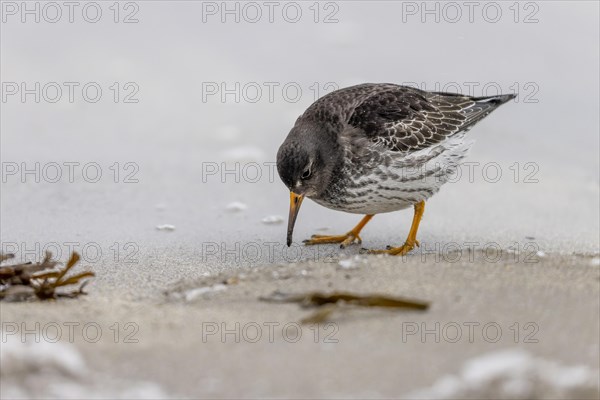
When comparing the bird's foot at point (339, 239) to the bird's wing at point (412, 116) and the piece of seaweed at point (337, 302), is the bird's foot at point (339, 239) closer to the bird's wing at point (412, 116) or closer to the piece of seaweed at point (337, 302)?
the bird's wing at point (412, 116)

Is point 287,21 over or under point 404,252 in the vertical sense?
over

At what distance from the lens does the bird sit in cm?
691

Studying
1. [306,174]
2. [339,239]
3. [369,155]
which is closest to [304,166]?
[306,174]

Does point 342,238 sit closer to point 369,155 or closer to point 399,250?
point 399,250

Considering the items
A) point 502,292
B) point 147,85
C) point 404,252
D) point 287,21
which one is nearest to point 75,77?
point 147,85

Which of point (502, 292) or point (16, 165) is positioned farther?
point (16, 165)

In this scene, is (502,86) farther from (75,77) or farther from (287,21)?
(75,77)

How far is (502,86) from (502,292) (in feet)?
16.1

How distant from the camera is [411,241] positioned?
721cm

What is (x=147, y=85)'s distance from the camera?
955 cm

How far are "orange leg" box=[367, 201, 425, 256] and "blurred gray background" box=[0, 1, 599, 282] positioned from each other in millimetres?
162

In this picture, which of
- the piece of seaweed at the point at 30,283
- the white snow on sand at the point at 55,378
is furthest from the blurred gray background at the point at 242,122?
the white snow on sand at the point at 55,378

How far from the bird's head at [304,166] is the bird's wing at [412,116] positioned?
350mm

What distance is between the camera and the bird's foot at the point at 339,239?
24.3 ft
